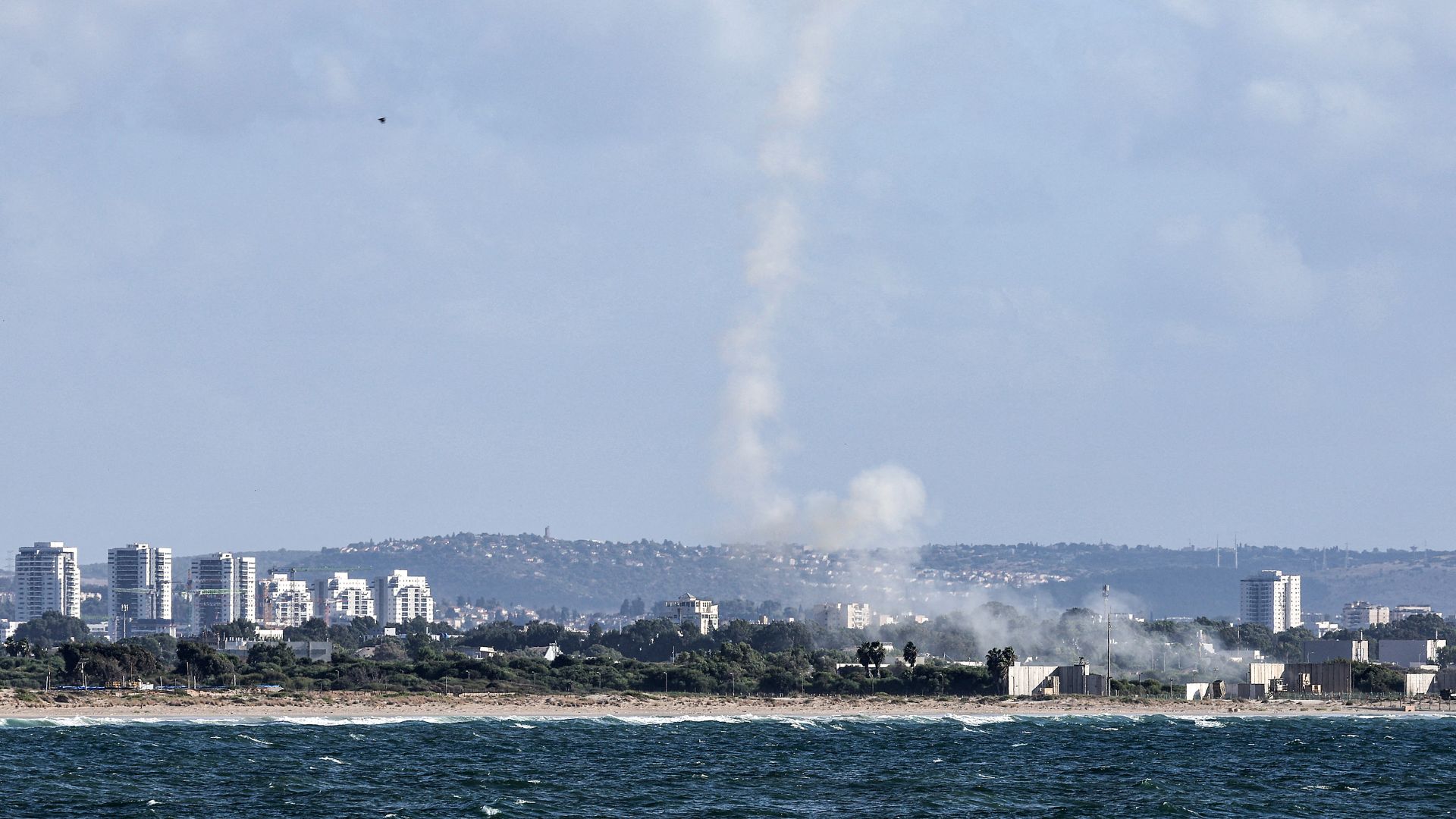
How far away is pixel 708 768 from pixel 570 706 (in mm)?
70290

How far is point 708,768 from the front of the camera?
352 feet

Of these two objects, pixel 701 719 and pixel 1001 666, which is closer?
pixel 701 719

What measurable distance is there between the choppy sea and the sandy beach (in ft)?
30.2

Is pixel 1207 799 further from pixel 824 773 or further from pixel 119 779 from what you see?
pixel 119 779

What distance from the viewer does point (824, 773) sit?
104 meters

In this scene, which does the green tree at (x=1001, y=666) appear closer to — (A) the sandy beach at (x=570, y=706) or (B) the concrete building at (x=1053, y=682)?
(B) the concrete building at (x=1053, y=682)

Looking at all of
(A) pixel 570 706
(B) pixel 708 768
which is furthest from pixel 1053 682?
(B) pixel 708 768

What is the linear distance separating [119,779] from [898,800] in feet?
123

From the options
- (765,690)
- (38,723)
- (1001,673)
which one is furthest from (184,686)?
(1001,673)

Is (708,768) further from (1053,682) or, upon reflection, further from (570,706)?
(1053,682)

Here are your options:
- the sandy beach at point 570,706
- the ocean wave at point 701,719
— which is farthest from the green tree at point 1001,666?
the ocean wave at point 701,719

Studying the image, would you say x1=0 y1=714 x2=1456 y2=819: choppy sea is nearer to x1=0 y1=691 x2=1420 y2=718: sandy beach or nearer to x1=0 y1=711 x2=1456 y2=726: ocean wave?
x1=0 y1=711 x2=1456 y2=726: ocean wave

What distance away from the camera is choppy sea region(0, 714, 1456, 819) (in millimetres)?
87000

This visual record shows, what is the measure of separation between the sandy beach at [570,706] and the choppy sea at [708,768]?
9.21 m
